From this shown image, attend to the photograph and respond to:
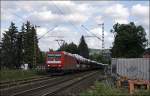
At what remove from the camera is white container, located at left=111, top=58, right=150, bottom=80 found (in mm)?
30159

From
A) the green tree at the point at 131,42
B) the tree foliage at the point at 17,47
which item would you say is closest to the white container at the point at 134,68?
the green tree at the point at 131,42

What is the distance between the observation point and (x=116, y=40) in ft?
185

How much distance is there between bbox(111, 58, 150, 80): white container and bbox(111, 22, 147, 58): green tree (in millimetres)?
20346

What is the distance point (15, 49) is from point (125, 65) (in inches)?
2663

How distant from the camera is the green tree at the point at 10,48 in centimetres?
9275

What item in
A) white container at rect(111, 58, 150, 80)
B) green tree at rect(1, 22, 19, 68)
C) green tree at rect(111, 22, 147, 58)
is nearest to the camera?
white container at rect(111, 58, 150, 80)

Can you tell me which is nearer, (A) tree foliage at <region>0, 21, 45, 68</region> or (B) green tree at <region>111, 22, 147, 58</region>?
(B) green tree at <region>111, 22, 147, 58</region>

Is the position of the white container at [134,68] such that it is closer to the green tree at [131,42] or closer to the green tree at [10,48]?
the green tree at [131,42]

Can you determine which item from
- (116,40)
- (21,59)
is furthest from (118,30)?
(21,59)

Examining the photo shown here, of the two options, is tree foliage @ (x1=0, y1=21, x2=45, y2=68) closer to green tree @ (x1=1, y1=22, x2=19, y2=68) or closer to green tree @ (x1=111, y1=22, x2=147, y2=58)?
green tree @ (x1=1, y1=22, x2=19, y2=68)

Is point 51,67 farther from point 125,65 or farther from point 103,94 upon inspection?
point 103,94

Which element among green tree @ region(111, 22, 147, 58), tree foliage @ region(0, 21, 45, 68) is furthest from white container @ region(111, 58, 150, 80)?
tree foliage @ region(0, 21, 45, 68)

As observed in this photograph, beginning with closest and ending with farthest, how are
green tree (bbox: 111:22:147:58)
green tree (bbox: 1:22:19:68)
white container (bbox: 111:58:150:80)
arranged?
white container (bbox: 111:58:150:80)
green tree (bbox: 111:22:147:58)
green tree (bbox: 1:22:19:68)

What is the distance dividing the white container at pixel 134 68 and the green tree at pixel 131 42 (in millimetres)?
20346
